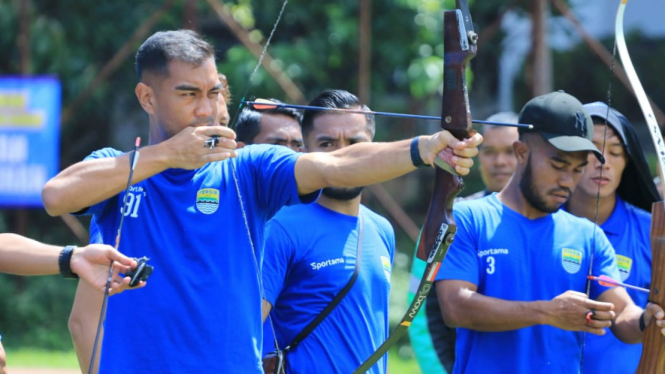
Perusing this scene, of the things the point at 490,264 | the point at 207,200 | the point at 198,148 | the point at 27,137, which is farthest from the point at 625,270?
the point at 27,137

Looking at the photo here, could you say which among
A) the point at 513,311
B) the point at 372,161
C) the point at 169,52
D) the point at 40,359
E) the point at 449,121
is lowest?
the point at 40,359

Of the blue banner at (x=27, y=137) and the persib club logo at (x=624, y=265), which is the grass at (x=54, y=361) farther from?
the persib club logo at (x=624, y=265)

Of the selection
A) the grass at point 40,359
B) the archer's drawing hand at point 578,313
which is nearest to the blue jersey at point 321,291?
the archer's drawing hand at point 578,313

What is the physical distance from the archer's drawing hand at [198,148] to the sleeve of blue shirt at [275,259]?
2.54 ft

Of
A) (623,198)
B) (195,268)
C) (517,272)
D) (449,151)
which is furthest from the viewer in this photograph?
(623,198)

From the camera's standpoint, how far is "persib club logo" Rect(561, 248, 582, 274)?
381 cm

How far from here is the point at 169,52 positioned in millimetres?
3176

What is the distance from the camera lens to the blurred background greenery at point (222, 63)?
33.3 ft

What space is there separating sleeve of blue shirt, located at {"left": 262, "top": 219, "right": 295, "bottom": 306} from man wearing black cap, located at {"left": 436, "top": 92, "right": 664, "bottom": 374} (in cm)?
58

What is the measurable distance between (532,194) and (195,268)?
4.81 ft

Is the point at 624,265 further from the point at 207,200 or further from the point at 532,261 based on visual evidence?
the point at 207,200

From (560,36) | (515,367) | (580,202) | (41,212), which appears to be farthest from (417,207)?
(515,367)

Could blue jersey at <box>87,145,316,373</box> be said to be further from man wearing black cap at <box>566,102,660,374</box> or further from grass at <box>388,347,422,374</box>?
grass at <box>388,347,422,374</box>

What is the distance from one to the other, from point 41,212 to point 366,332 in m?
9.09
